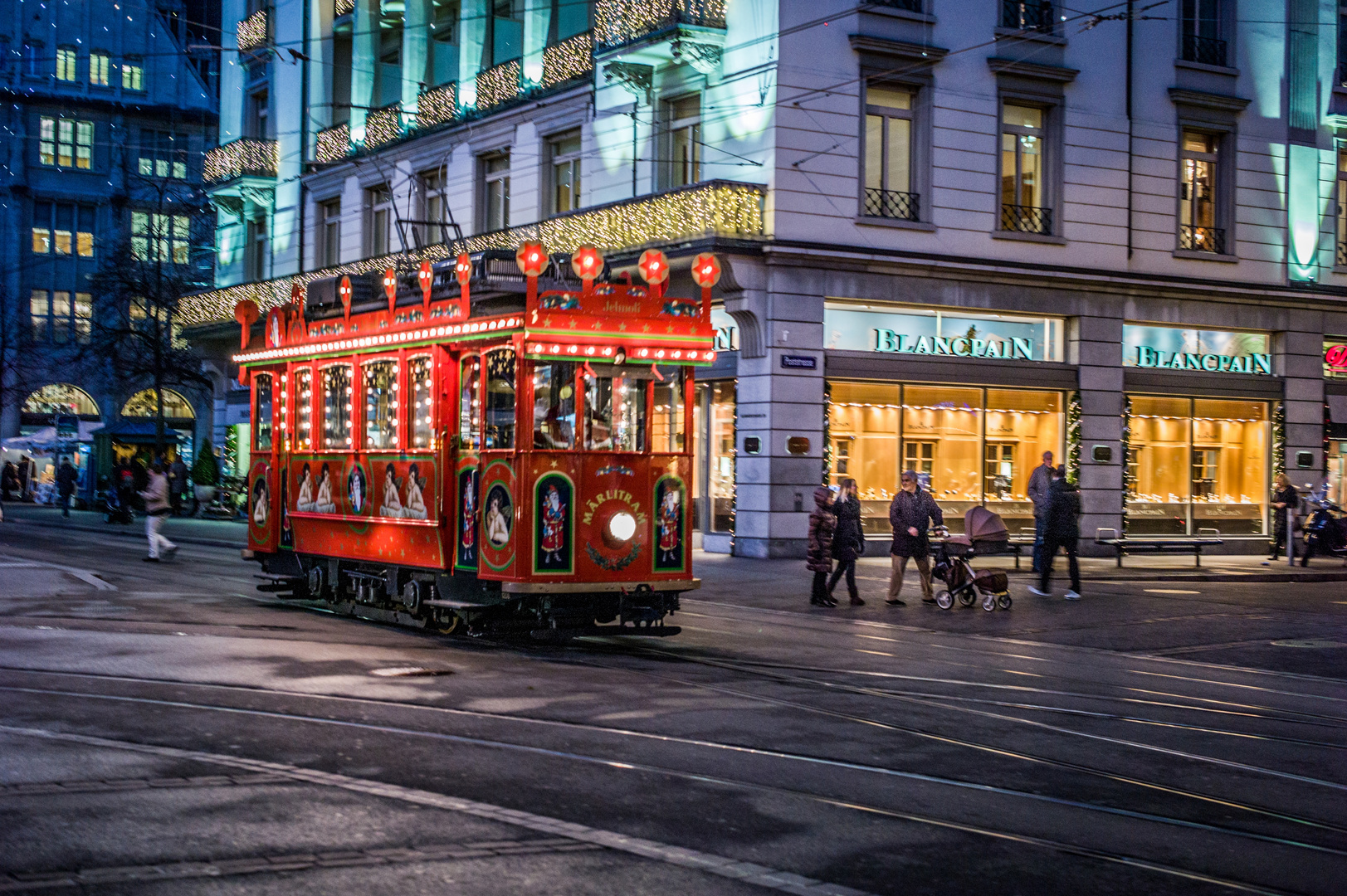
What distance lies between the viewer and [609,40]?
27.1 metres

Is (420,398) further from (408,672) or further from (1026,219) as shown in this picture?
(1026,219)

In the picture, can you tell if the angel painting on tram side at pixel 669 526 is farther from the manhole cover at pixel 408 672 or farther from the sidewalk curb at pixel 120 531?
the sidewalk curb at pixel 120 531

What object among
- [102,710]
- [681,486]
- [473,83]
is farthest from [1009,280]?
[102,710]

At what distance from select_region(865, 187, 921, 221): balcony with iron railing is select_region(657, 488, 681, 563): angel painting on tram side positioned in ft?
45.2

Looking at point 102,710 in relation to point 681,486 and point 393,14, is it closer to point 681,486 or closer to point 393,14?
point 681,486

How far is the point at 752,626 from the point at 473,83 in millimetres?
20592

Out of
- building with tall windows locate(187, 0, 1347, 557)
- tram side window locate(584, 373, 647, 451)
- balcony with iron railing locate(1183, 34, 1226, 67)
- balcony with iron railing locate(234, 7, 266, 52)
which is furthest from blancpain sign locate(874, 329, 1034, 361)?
balcony with iron railing locate(234, 7, 266, 52)

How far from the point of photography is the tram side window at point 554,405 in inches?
512

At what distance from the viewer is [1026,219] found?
1097 inches

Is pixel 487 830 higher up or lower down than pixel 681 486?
lower down

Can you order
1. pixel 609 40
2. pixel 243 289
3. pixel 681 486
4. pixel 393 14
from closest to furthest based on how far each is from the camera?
pixel 681 486, pixel 609 40, pixel 393 14, pixel 243 289

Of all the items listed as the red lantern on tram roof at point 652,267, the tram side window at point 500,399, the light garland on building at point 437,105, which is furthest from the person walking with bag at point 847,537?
the light garland on building at point 437,105

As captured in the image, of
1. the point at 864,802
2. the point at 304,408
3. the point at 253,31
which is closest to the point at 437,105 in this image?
the point at 253,31

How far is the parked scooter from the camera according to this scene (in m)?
27.9
